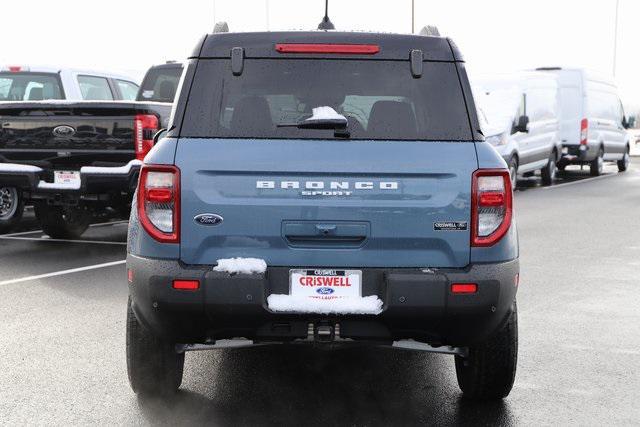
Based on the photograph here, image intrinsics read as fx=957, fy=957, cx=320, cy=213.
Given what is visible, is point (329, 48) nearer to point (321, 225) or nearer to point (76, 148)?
point (321, 225)

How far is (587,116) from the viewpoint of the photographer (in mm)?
23141

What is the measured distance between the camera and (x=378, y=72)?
14.7 ft

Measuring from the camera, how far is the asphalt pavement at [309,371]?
4.66 metres

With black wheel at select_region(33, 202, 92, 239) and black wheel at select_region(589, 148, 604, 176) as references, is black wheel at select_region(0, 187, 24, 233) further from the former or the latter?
black wheel at select_region(589, 148, 604, 176)

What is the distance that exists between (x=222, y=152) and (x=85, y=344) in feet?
7.90

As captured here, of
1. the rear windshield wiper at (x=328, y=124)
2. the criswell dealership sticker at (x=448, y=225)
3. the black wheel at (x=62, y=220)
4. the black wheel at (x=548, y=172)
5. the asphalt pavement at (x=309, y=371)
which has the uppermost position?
the rear windshield wiper at (x=328, y=124)

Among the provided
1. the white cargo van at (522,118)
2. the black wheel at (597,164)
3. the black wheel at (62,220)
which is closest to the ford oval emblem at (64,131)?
the black wheel at (62,220)

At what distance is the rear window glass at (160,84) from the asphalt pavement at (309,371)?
542cm

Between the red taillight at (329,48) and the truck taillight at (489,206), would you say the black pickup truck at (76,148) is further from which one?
the truck taillight at (489,206)

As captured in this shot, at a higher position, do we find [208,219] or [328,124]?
[328,124]

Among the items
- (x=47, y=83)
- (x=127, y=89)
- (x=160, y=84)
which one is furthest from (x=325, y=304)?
(x=127, y=89)

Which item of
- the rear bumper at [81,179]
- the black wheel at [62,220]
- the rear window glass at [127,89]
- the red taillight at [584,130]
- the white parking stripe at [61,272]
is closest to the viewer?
the white parking stripe at [61,272]

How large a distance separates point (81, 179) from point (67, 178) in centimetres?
25

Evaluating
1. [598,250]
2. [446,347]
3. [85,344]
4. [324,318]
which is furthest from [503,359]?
[598,250]
